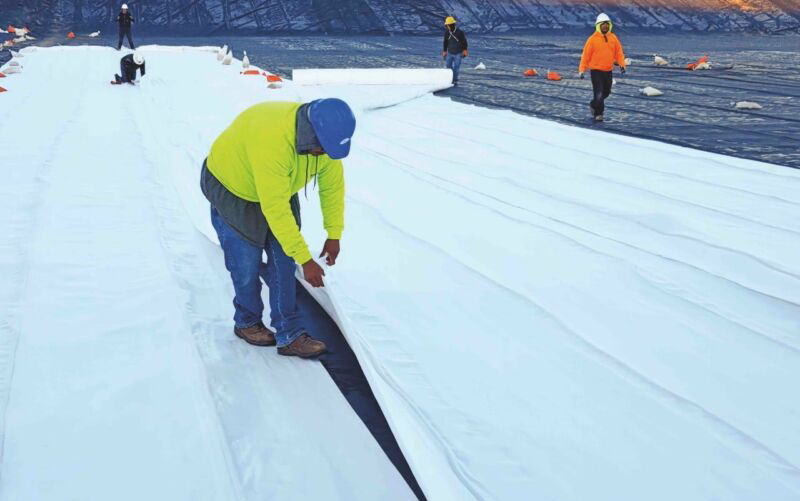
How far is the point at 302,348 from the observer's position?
281 centimetres

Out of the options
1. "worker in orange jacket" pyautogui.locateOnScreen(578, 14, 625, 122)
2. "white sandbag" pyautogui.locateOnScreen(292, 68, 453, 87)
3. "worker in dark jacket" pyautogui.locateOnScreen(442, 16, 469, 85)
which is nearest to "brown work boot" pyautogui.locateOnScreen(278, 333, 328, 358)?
"worker in orange jacket" pyautogui.locateOnScreen(578, 14, 625, 122)

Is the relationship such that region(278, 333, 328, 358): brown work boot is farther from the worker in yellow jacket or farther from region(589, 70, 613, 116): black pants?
region(589, 70, 613, 116): black pants

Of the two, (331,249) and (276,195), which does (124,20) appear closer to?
(331,249)

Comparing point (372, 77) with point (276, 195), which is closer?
point (276, 195)

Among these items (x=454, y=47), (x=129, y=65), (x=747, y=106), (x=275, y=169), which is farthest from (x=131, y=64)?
(x=275, y=169)

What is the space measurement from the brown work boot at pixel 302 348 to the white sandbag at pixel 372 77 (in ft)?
25.3

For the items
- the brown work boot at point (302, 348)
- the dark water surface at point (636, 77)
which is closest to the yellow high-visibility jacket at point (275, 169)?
the brown work boot at point (302, 348)

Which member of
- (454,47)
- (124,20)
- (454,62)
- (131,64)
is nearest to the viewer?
(131,64)

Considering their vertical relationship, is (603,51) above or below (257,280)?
above

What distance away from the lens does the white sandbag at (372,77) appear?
10188mm

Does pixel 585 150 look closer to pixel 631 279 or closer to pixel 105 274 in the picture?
pixel 631 279

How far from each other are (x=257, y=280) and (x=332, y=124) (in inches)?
32.2

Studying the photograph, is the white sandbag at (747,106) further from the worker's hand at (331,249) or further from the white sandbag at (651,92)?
the worker's hand at (331,249)

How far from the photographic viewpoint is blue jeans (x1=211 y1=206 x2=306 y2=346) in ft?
8.93
